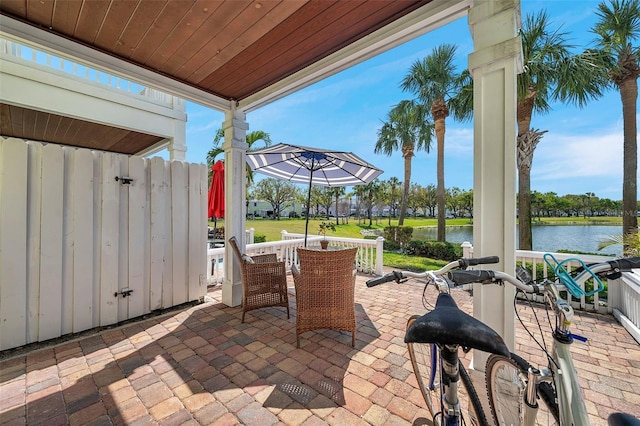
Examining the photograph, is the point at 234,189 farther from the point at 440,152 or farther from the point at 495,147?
the point at 440,152

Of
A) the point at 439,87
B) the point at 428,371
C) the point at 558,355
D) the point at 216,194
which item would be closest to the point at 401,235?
the point at 439,87

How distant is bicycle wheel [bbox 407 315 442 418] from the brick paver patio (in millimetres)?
180

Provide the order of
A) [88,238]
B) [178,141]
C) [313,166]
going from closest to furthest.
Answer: [88,238] → [313,166] → [178,141]

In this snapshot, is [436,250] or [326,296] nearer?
[326,296]

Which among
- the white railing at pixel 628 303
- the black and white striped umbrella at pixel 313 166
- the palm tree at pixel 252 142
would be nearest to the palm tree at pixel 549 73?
the white railing at pixel 628 303

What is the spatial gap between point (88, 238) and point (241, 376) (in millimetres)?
2405

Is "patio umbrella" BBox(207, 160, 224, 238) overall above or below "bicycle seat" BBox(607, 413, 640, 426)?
above

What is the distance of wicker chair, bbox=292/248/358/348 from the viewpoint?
8.92 ft

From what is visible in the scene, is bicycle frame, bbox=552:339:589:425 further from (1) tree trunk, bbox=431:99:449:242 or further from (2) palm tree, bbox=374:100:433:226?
(2) palm tree, bbox=374:100:433:226

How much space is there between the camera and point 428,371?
1778 mm

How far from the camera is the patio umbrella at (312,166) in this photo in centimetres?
385

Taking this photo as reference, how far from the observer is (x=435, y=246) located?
10.4m

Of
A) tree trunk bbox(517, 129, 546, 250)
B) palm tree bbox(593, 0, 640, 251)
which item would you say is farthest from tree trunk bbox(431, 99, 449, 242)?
palm tree bbox(593, 0, 640, 251)

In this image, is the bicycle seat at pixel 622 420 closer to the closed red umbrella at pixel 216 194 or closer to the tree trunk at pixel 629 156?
the closed red umbrella at pixel 216 194
